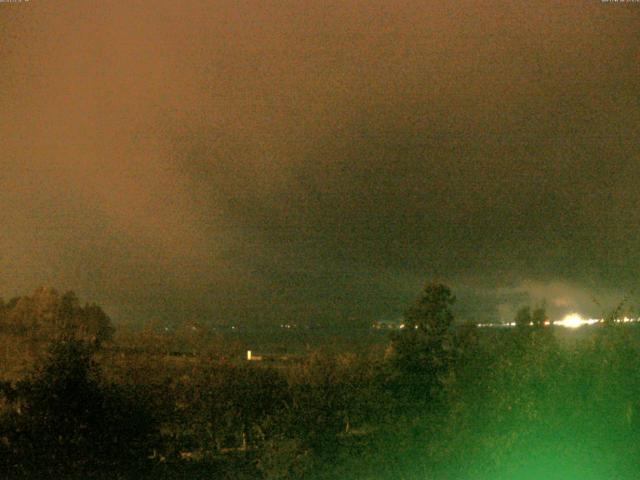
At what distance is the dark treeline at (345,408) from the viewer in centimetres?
813

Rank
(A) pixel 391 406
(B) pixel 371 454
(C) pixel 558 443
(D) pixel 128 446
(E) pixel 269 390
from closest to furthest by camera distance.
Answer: (C) pixel 558 443, (B) pixel 371 454, (D) pixel 128 446, (A) pixel 391 406, (E) pixel 269 390

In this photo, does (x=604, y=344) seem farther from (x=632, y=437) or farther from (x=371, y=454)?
(x=371, y=454)

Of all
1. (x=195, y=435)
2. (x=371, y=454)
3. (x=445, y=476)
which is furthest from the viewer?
(x=195, y=435)

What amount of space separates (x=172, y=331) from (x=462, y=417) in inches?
493

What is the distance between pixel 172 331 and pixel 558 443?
1390 centimetres

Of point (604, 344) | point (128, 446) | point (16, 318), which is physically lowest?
point (128, 446)

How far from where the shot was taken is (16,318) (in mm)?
29875

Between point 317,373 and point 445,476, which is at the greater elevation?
point 317,373

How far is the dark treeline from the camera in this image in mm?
8133

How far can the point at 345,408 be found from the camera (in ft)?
55.6

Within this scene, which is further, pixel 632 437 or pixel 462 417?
pixel 462 417

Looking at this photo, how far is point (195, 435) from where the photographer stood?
1741 cm

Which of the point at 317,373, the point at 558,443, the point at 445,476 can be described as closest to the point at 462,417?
the point at 445,476

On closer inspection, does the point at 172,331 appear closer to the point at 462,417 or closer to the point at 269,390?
the point at 269,390
